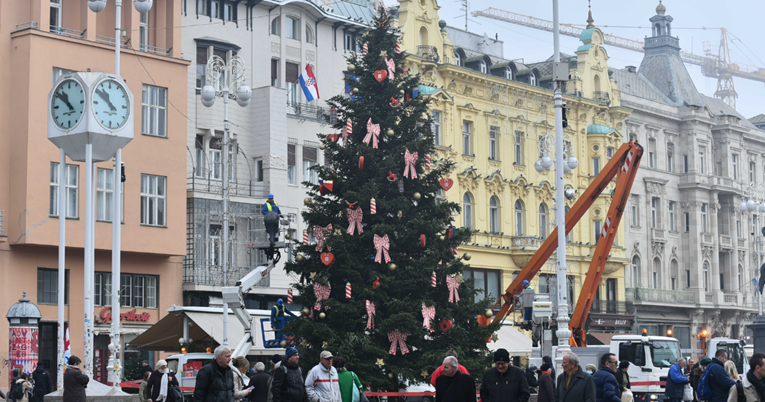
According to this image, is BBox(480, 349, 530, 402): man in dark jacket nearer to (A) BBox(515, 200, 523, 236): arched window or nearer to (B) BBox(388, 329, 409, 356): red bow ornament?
(B) BBox(388, 329, 409, 356): red bow ornament

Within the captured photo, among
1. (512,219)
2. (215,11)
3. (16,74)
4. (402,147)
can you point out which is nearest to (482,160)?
(512,219)

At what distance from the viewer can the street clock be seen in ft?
80.9

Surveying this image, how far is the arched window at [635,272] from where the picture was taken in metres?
68.8

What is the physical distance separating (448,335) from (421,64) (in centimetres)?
2800

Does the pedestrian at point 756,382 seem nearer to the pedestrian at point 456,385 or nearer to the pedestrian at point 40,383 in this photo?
the pedestrian at point 456,385

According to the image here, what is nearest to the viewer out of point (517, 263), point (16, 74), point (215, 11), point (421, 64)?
point (16, 74)

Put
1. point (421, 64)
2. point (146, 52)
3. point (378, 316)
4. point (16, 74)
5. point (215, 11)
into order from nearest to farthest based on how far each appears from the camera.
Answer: point (378, 316) → point (16, 74) → point (146, 52) → point (215, 11) → point (421, 64)

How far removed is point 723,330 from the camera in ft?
247

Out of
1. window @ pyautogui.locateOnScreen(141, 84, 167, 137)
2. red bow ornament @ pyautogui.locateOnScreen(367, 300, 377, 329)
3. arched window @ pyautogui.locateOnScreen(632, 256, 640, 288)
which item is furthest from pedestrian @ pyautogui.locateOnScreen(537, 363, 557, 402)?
arched window @ pyautogui.locateOnScreen(632, 256, 640, 288)

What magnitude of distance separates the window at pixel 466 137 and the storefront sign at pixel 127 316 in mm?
20165

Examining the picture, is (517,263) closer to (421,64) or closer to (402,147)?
(421,64)

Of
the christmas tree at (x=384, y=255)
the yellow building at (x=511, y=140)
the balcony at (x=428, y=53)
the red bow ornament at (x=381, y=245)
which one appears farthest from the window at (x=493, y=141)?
the red bow ornament at (x=381, y=245)

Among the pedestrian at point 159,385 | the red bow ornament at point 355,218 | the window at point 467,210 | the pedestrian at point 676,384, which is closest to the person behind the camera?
the pedestrian at point 159,385

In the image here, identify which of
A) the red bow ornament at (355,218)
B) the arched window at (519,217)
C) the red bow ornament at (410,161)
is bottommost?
the red bow ornament at (355,218)
